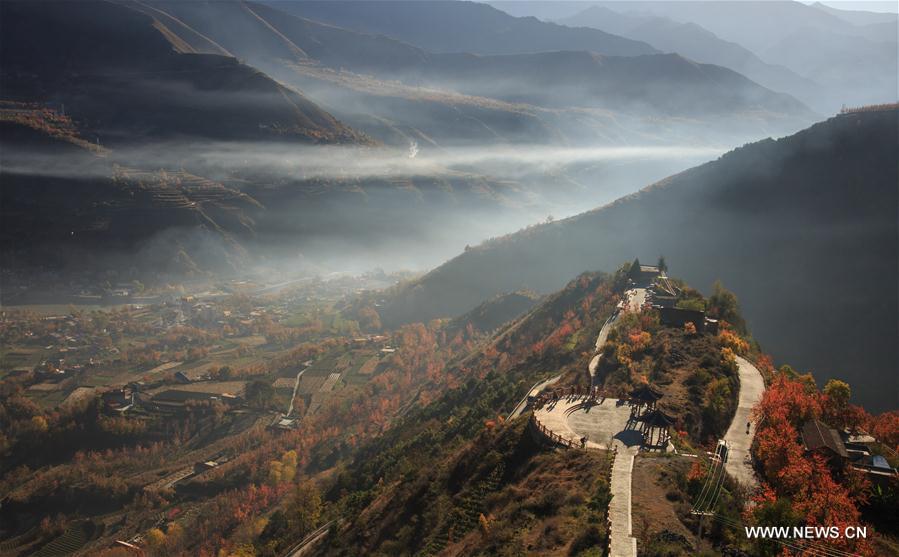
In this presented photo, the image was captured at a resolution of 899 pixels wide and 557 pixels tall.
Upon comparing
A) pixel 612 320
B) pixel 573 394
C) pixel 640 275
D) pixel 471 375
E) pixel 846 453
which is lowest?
pixel 471 375

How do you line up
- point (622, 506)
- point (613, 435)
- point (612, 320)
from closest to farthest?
point (622, 506) < point (613, 435) < point (612, 320)

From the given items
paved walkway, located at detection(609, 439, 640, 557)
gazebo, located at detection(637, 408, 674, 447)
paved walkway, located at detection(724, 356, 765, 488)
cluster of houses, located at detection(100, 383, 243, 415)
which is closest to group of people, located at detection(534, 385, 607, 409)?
gazebo, located at detection(637, 408, 674, 447)

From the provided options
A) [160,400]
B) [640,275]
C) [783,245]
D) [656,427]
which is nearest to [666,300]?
[640,275]

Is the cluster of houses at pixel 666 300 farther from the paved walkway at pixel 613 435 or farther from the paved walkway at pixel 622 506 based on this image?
the paved walkway at pixel 622 506

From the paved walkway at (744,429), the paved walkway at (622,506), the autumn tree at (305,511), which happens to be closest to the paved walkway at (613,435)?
the paved walkway at (622,506)

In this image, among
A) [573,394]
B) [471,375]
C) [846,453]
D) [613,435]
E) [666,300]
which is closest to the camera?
[846,453]

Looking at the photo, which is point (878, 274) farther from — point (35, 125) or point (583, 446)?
point (35, 125)

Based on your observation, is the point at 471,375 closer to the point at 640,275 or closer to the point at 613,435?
the point at 640,275

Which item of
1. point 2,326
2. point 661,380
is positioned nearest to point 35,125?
point 2,326
